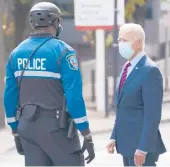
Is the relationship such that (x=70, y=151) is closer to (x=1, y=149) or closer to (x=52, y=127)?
(x=52, y=127)

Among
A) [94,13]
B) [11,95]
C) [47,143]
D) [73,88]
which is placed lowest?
[94,13]

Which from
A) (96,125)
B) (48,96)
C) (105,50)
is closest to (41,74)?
(48,96)

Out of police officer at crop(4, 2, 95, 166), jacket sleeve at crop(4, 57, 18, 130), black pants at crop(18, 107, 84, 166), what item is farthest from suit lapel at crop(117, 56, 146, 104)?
jacket sleeve at crop(4, 57, 18, 130)

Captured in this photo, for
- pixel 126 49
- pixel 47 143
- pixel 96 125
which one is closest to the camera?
pixel 47 143

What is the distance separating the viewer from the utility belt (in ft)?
16.2

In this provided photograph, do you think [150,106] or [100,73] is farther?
[100,73]

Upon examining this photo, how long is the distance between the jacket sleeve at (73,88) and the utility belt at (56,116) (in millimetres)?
62

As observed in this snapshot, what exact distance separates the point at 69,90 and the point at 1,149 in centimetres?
606

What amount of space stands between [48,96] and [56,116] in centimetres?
17

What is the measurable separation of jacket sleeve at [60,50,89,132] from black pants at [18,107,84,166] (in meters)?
0.16

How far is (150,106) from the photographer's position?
5.01 metres

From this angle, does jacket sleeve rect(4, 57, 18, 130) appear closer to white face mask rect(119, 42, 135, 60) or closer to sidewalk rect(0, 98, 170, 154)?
white face mask rect(119, 42, 135, 60)

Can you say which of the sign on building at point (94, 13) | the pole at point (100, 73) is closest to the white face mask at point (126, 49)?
the sign on building at point (94, 13)

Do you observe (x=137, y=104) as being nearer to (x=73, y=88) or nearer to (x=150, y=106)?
(x=150, y=106)
